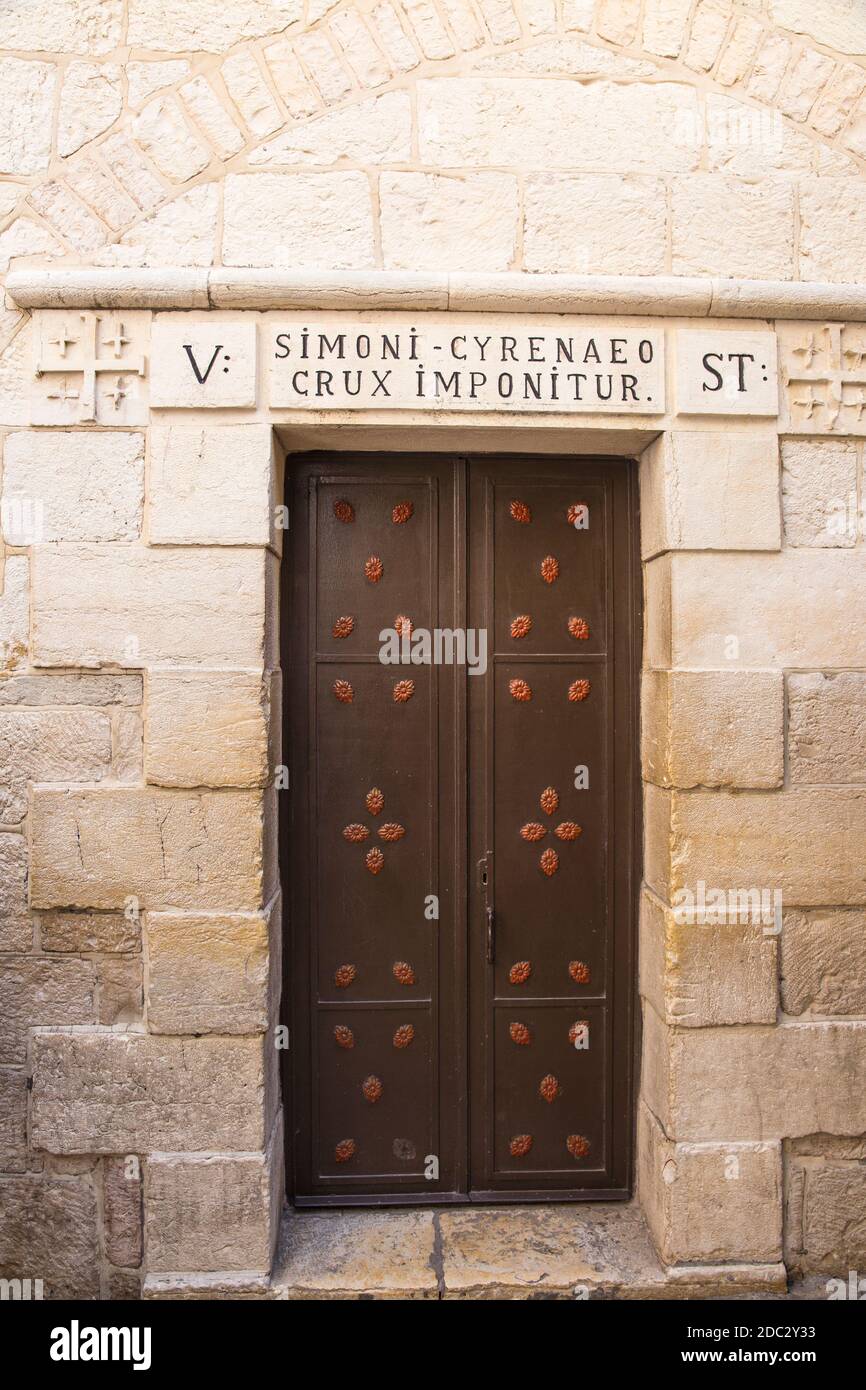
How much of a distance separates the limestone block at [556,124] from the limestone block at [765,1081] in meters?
2.80

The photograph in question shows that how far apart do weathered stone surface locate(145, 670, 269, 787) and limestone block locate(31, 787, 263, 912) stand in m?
0.08

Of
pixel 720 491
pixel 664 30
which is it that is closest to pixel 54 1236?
pixel 720 491

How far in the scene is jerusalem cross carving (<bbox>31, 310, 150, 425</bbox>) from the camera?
2662 millimetres

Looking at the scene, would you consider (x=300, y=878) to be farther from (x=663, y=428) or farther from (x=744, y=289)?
(x=744, y=289)

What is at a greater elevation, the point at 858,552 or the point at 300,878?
the point at 858,552

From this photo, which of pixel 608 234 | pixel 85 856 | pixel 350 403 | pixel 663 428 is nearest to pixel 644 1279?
pixel 85 856

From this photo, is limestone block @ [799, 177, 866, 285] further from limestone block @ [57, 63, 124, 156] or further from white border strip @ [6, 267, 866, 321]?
limestone block @ [57, 63, 124, 156]

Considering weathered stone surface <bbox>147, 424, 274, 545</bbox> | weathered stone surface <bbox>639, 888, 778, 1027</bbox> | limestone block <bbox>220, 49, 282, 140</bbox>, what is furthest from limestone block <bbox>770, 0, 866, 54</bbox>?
weathered stone surface <bbox>639, 888, 778, 1027</bbox>

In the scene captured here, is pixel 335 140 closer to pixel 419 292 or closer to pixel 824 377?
pixel 419 292

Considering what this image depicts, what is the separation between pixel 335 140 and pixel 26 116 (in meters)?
0.98

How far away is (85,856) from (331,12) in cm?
278

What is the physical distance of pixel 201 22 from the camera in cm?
269

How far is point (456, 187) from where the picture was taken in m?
2.71

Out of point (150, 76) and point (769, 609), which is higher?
point (150, 76)
